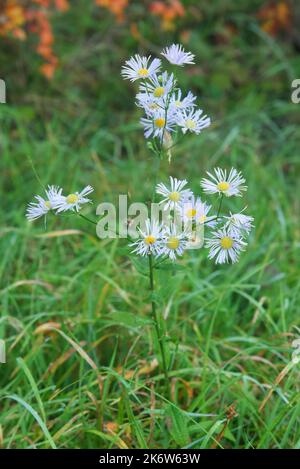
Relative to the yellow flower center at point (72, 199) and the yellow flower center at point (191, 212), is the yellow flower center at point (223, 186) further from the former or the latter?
the yellow flower center at point (72, 199)

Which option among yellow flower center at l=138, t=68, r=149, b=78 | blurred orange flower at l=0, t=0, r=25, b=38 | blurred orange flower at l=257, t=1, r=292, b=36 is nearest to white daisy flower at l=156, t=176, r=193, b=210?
yellow flower center at l=138, t=68, r=149, b=78

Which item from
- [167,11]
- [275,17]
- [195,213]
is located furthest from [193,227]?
[275,17]

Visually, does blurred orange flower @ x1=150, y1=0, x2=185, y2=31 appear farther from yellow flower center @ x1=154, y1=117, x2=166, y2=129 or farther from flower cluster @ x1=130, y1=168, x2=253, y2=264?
flower cluster @ x1=130, y1=168, x2=253, y2=264

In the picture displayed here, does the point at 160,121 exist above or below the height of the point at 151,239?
above

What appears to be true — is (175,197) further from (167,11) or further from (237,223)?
(167,11)

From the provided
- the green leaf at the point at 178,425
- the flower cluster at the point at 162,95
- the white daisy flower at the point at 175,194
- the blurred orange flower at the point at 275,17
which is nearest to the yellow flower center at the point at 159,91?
the flower cluster at the point at 162,95

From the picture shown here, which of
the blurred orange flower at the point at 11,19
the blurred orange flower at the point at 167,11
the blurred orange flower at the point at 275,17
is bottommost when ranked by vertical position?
the blurred orange flower at the point at 11,19

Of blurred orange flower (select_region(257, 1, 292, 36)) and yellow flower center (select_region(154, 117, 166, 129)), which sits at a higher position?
blurred orange flower (select_region(257, 1, 292, 36))
